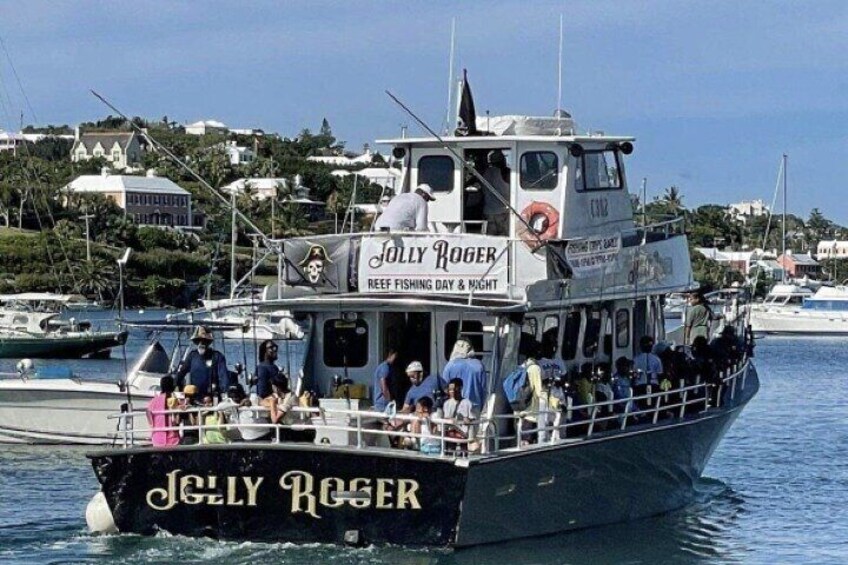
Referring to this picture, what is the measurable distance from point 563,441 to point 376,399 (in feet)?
7.15

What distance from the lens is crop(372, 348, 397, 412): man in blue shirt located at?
20.8 meters

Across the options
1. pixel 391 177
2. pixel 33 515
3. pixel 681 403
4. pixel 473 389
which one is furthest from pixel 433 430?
pixel 33 515

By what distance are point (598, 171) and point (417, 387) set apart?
220 inches

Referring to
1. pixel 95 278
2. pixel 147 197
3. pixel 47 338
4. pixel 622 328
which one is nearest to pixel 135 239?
pixel 95 278

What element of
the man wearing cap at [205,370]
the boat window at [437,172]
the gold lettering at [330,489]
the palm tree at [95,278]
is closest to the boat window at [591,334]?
the boat window at [437,172]

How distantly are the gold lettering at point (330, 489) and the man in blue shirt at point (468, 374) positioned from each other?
169 cm

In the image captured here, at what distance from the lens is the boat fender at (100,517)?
20.6m

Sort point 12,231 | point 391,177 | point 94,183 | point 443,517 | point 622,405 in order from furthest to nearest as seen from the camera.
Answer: point 94,183 < point 12,231 < point 391,177 < point 622,405 < point 443,517

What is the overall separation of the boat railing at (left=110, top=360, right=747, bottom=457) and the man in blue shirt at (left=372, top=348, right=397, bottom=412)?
18 cm

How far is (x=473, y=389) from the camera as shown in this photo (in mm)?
19938

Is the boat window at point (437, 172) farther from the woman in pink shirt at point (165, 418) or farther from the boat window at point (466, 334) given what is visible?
the woman in pink shirt at point (165, 418)

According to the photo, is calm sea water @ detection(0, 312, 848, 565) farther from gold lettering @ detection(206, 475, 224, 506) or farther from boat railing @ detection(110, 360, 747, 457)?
boat railing @ detection(110, 360, 747, 457)

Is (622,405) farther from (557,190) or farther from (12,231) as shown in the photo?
(12,231)

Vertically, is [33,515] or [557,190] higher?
[557,190]
